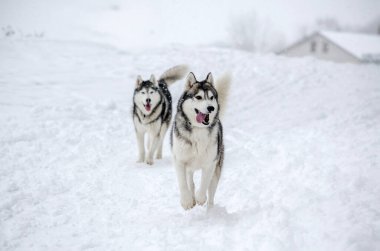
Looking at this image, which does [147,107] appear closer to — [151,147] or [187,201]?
[151,147]

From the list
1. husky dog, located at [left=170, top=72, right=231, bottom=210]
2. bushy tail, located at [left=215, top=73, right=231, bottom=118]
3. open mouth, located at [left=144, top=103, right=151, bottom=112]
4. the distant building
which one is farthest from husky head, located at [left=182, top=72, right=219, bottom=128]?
the distant building

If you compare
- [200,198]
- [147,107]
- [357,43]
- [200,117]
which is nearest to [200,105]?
[200,117]

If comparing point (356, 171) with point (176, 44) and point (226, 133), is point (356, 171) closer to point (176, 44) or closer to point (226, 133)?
point (226, 133)

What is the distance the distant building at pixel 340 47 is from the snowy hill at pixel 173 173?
2373 cm

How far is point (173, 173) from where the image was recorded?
17.7ft

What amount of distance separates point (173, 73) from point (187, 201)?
341 centimetres

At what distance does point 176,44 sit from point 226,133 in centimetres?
1139

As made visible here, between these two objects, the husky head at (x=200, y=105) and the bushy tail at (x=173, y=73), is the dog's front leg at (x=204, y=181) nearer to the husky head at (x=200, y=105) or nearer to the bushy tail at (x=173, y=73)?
the husky head at (x=200, y=105)

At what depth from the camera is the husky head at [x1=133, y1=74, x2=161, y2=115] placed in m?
5.78

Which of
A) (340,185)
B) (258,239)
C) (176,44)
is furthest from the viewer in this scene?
(176,44)

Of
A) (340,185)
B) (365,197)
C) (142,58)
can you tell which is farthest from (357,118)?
(142,58)

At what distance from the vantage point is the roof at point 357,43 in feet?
109

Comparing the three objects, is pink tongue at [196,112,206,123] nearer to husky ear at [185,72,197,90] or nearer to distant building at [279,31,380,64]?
husky ear at [185,72,197,90]

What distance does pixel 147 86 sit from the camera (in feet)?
19.2
